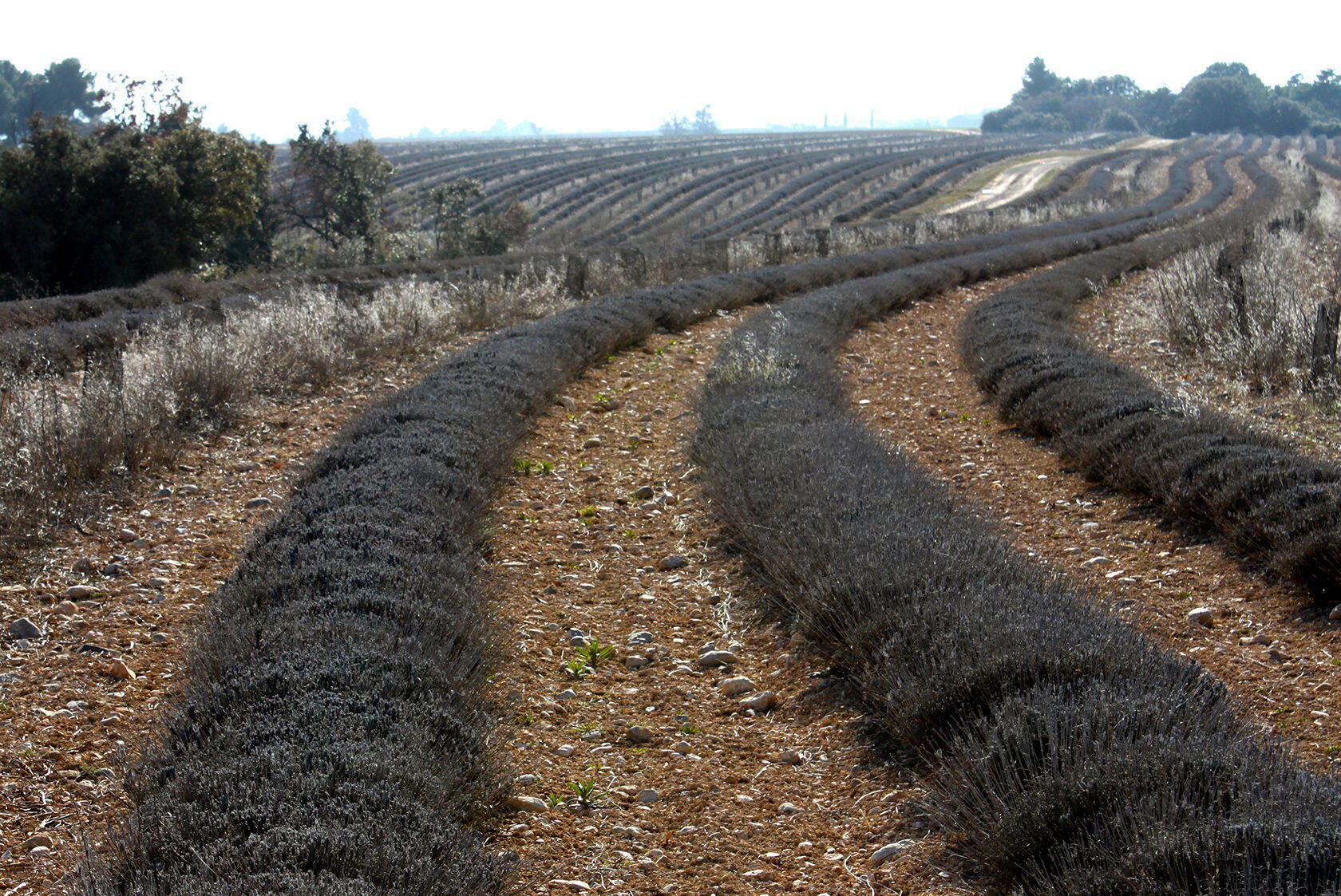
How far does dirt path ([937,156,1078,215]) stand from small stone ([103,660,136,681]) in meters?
37.6

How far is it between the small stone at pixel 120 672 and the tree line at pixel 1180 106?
108 metres

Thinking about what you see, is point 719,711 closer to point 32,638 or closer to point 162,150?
point 32,638

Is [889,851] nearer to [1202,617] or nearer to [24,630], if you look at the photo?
[1202,617]

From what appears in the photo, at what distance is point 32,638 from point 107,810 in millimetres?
1604

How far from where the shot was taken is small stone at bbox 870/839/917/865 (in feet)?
10.7

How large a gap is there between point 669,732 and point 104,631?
9.02ft

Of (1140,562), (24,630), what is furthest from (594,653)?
(1140,562)

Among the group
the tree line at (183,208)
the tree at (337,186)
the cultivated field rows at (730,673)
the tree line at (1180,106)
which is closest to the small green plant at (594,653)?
the cultivated field rows at (730,673)

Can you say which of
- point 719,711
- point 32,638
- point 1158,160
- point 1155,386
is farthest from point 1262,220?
point 1158,160

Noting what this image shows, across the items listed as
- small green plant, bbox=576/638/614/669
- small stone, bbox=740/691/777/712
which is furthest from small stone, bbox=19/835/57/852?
small stone, bbox=740/691/777/712

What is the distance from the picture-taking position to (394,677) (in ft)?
12.0

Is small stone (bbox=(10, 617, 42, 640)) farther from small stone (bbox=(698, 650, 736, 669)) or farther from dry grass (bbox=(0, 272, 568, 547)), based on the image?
small stone (bbox=(698, 650, 736, 669))

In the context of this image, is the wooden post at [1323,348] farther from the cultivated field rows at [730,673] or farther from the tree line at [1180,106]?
the tree line at [1180,106]

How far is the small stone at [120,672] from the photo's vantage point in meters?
4.46
